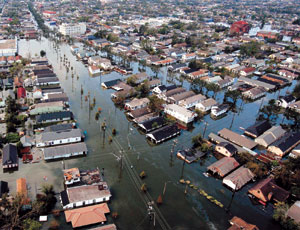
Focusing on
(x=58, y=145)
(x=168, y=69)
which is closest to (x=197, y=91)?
(x=168, y=69)

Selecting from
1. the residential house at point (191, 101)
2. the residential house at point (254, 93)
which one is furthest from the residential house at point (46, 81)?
the residential house at point (254, 93)

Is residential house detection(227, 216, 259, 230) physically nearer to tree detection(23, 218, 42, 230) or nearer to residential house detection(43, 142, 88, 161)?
tree detection(23, 218, 42, 230)

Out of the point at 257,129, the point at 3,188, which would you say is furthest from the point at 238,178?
the point at 3,188

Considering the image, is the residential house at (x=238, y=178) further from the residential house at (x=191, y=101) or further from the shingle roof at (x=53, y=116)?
the shingle roof at (x=53, y=116)

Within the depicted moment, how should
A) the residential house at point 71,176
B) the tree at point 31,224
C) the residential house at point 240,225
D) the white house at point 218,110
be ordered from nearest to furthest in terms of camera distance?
the tree at point 31,224 < the residential house at point 240,225 < the residential house at point 71,176 < the white house at point 218,110

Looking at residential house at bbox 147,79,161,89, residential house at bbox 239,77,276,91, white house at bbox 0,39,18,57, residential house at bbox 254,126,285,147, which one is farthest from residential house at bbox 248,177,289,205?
white house at bbox 0,39,18,57

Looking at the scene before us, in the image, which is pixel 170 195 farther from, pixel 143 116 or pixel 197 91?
pixel 197 91

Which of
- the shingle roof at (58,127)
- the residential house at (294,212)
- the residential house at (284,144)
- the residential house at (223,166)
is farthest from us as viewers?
the shingle roof at (58,127)
